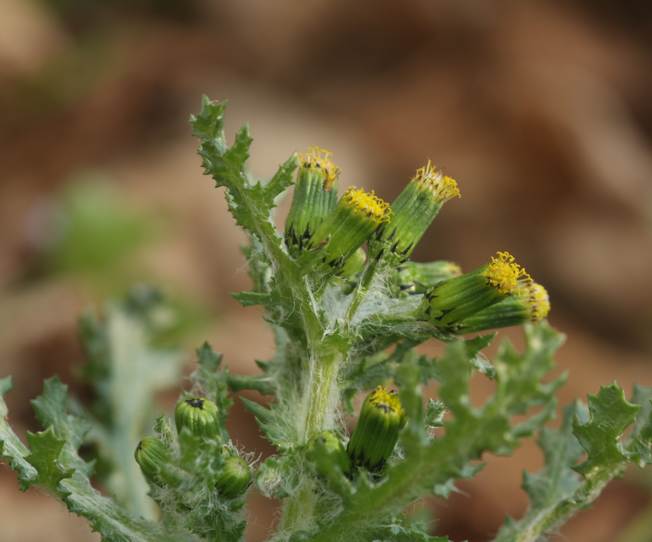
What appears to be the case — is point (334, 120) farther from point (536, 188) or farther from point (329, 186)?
point (329, 186)

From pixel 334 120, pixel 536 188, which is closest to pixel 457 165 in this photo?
pixel 536 188

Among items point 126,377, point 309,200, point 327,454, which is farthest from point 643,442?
point 126,377

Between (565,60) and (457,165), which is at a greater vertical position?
(565,60)

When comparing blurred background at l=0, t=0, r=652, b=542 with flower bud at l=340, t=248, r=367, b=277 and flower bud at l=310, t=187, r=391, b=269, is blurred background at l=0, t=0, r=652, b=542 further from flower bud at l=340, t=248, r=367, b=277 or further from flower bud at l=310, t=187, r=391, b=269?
flower bud at l=310, t=187, r=391, b=269

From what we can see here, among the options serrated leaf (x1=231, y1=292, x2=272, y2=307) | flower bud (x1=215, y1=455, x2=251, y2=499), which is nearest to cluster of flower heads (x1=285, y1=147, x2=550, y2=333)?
serrated leaf (x1=231, y1=292, x2=272, y2=307)

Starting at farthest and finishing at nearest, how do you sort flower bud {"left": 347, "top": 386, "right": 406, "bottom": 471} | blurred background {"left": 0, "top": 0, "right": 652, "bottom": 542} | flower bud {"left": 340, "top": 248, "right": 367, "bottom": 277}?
1. blurred background {"left": 0, "top": 0, "right": 652, "bottom": 542}
2. flower bud {"left": 340, "top": 248, "right": 367, "bottom": 277}
3. flower bud {"left": 347, "top": 386, "right": 406, "bottom": 471}

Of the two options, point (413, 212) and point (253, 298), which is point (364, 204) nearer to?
point (413, 212)
